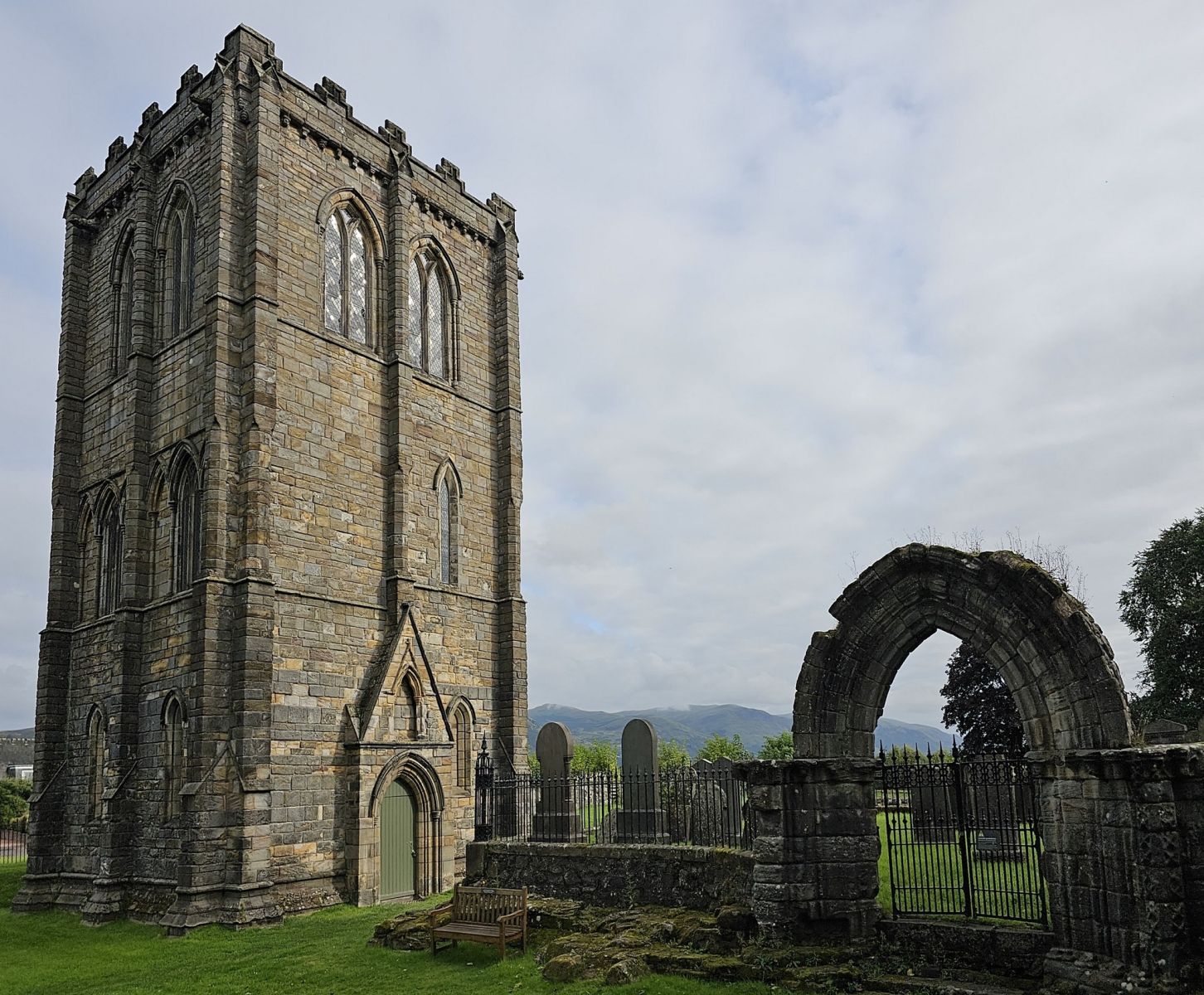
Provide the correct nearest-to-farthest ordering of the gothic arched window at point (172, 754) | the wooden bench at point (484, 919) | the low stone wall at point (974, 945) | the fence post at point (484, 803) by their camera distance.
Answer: the low stone wall at point (974, 945) → the wooden bench at point (484, 919) → the gothic arched window at point (172, 754) → the fence post at point (484, 803)

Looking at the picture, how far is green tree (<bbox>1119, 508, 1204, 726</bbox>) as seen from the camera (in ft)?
115

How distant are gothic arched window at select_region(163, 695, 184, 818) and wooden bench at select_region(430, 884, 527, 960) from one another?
27.6 feet

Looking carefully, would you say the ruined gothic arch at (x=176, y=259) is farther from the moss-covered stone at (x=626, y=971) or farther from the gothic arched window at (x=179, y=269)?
the moss-covered stone at (x=626, y=971)

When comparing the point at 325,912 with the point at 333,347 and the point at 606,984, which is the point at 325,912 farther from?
the point at 333,347

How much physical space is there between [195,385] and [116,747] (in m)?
8.22

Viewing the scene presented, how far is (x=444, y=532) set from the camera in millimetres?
25688

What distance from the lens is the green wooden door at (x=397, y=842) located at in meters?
21.5

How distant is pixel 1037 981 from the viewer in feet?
33.9

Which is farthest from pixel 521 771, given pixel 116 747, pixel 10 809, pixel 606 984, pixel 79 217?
pixel 10 809

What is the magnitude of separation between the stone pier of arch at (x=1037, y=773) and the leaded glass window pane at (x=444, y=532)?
1398cm

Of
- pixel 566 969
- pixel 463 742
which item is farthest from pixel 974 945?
pixel 463 742

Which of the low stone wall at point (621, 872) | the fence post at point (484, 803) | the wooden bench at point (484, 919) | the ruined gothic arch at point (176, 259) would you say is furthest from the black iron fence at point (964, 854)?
the ruined gothic arch at point (176, 259)

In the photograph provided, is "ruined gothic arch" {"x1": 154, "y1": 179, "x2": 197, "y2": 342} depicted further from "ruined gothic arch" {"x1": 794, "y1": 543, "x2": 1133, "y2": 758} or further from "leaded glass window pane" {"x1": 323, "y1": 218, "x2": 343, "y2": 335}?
"ruined gothic arch" {"x1": 794, "y1": 543, "x2": 1133, "y2": 758}

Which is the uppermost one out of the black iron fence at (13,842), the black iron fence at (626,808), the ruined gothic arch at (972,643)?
the ruined gothic arch at (972,643)
